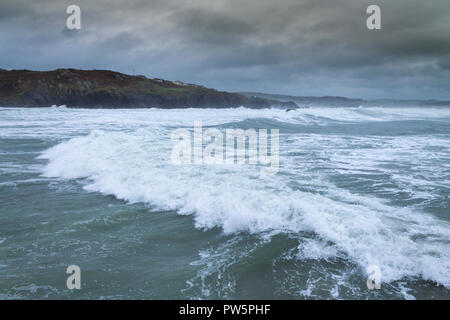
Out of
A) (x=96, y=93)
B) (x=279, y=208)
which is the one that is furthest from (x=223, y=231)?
(x=96, y=93)

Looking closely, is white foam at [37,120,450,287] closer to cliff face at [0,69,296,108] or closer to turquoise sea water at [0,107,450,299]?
turquoise sea water at [0,107,450,299]

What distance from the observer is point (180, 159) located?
1329cm

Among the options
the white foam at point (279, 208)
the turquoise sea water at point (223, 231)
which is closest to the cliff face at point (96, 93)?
the white foam at point (279, 208)

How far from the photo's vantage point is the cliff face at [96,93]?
84812mm

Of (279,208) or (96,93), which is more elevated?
(96,93)

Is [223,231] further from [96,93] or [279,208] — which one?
[96,93]

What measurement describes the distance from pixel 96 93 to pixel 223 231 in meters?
89.7

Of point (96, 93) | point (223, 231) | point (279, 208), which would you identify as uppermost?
Result: point (96, 93)

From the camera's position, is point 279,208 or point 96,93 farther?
point 96,93

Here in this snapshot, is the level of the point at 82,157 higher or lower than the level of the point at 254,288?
higher

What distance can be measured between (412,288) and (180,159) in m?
9.98

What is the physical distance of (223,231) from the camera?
6.73 meters

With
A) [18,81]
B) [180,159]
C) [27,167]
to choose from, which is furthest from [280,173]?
[18,81]
